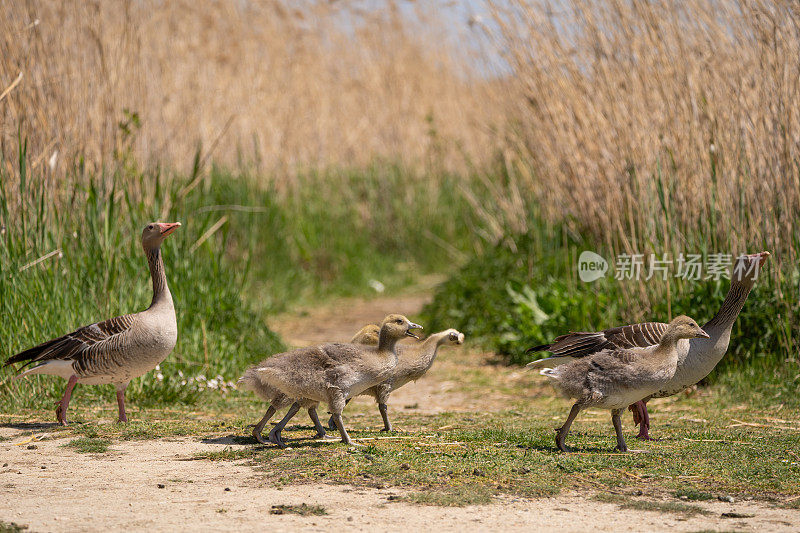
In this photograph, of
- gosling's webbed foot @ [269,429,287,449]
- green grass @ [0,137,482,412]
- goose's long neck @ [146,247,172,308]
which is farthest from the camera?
green grass @ [0,137,482,412]

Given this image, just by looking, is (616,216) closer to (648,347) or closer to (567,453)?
(648,347)

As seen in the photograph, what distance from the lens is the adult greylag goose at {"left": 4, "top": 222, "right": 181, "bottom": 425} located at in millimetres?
7128

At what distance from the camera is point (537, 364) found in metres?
7.17

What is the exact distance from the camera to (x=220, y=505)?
201 inches

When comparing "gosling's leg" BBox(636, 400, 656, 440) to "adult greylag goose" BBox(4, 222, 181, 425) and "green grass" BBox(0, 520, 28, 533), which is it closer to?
"adult greylag goose" BBox(4, 222, 181, 425)

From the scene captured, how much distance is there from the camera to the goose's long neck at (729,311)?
7.33m

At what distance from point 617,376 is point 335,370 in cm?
197

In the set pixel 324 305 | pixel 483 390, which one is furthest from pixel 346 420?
pixel 324 305

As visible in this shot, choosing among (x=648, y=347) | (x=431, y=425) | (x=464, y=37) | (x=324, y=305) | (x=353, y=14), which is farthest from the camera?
(x=353, y=14)

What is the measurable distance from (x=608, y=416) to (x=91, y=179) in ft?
18.6

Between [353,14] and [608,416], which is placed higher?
[353,14]

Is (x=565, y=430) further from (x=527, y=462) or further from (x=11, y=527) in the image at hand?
(x=11, y=527)

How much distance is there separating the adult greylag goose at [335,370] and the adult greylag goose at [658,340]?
4.16 ft

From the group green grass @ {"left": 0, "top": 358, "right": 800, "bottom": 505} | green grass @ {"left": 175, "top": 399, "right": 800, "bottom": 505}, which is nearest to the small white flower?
green grass @ {"left": 0, "top": 358, "right": 800, "bottom": 505}
